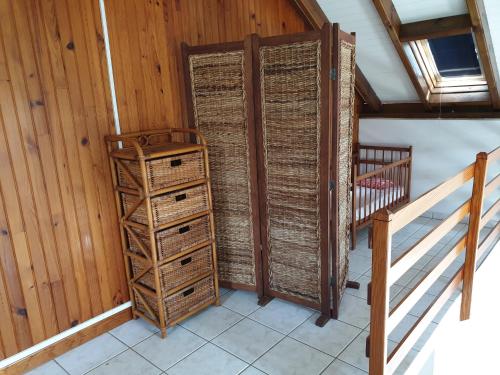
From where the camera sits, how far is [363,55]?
12.3 feet

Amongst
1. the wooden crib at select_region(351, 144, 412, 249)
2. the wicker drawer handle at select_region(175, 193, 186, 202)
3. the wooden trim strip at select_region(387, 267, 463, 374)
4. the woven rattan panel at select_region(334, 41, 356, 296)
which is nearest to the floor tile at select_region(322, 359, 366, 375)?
the wooden trim strip at select_region(387, 267, 463, 374)

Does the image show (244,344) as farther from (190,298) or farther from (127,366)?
(127,366)

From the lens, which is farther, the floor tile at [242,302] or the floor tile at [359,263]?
the floor tile at [359,263]

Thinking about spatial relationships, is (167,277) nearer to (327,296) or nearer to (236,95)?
(327,296)

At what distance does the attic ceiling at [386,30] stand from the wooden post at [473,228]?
1.30 metres

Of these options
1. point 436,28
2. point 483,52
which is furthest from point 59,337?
point 483,52

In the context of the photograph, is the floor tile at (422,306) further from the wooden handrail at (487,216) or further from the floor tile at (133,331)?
the floor tile at (133,331)

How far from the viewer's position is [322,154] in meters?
2.24

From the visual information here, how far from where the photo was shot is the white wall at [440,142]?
3732 mm

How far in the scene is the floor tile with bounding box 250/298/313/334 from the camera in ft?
7.94

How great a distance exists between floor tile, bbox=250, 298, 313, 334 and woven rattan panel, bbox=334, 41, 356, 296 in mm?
304

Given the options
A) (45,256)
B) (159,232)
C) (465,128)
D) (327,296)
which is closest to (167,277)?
(159,232)

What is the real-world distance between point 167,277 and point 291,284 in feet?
2.71

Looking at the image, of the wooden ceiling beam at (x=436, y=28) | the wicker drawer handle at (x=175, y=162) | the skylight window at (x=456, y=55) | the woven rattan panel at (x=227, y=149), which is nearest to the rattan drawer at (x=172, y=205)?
the wicker drawer handle at (x=175, y=162)
